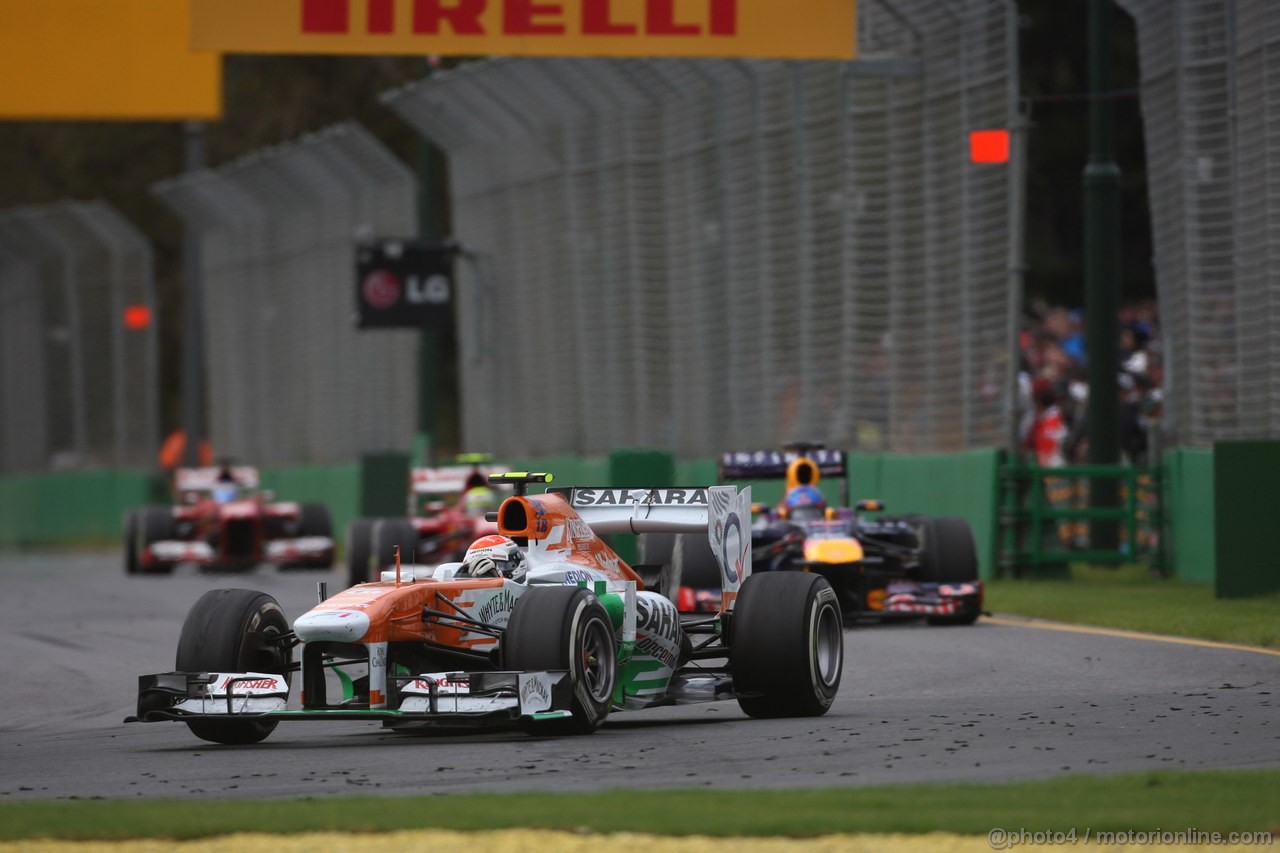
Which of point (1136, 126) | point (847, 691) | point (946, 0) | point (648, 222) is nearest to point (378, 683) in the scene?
point (847, 691)

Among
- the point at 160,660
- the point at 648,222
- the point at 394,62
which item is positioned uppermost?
the point at 394,62

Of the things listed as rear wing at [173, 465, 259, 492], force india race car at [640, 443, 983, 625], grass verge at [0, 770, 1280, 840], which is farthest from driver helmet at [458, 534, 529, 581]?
rear wing at [173, 465, 259, 492]

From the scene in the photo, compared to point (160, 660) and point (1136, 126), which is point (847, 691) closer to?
point (160, 660)

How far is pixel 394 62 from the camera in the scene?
172ft

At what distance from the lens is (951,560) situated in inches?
690

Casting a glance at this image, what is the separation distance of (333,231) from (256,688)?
2728cm

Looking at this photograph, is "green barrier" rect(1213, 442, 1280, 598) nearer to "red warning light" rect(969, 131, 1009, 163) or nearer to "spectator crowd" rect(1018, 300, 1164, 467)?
"red warning light" rect(969, 131, 1009, 163)

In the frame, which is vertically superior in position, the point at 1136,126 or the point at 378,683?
the point at 1136,126

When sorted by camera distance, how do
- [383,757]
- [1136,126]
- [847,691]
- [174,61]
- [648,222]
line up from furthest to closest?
[1136,126] < [648,222] < [174,61] < [847,691] < [383,757]

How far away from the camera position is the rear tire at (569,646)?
10.4 metres

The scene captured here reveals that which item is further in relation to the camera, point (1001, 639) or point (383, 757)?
point (1001, 639)

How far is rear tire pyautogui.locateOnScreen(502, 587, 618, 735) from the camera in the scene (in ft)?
34.1

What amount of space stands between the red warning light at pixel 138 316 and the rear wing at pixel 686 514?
31.9m

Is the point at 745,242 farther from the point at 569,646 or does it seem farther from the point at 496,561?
the point at 569,646
